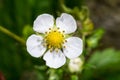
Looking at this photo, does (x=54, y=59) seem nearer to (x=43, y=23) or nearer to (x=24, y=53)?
(x=43, y=23)

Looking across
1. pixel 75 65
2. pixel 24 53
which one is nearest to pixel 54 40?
pixel 75 65

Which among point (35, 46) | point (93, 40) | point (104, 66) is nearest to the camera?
point (35, 46)

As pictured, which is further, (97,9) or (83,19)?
(97,9)

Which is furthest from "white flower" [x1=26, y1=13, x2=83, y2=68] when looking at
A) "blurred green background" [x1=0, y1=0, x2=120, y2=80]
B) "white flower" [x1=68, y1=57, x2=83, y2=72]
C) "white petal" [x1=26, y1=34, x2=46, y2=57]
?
"blurred green background" [x1=0, y1=0, x2=120, y2=80]

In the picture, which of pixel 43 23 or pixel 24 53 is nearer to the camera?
pixel 43 23

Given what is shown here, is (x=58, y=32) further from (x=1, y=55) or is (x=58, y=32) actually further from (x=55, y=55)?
(x=1, y=55)

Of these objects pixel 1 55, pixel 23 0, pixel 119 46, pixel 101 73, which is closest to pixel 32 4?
pixel 23 0
